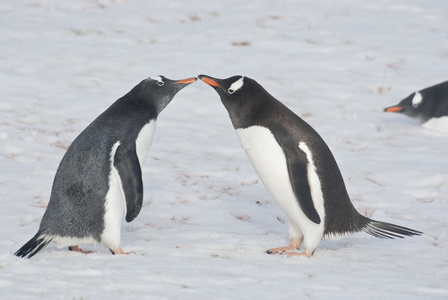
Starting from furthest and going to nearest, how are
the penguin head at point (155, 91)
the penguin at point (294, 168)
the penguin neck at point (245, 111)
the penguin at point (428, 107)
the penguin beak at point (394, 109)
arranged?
the penguin beak at point (394, 109) → the penguin at point (428, 107) → the penguin head at point (155, 91) → the penguin neck at point (245, 111) → the penguin at point (294, 168)

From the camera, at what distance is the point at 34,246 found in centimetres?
391

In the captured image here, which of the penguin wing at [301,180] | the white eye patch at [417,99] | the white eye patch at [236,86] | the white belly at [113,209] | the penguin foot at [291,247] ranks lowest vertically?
the penguin foot at [291,247]

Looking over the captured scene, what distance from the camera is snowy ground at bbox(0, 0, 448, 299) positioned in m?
3.71

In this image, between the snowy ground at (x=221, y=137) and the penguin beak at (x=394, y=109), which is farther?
the penguin beak at (x=394, y=109)

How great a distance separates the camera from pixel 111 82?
7.90 meters

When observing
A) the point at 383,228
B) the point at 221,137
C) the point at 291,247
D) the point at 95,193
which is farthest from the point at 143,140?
the point at 221,137

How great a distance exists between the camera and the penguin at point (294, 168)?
13.7ft

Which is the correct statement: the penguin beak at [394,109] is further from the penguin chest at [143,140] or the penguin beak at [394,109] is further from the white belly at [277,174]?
the penguin chest at [143,140]

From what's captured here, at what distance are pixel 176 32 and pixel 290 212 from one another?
5.79 meters

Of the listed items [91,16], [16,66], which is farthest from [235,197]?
[91,16]

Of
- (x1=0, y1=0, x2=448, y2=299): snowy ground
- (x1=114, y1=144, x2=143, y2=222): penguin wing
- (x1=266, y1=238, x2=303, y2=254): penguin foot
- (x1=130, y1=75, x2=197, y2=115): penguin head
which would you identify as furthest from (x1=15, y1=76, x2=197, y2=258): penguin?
(x1=266, y1=238, x2=303, y2=254): penguin foot

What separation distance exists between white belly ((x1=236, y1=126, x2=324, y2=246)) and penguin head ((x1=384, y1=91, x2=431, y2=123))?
3468 mm

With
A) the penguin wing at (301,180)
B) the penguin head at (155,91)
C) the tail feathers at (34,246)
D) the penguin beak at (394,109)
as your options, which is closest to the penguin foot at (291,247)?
the penguin wing at (301,180)

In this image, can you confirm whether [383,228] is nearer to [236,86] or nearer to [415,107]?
[236,86]
